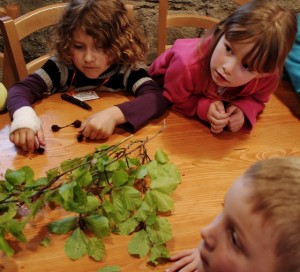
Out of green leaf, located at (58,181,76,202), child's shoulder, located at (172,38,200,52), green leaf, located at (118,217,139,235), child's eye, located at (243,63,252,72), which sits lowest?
green leaf, located at (118,217,139,235)

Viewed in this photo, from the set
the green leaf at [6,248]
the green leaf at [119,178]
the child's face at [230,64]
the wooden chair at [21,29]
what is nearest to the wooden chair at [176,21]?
the wooden chair at [21,29]

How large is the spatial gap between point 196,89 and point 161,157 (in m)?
0.35

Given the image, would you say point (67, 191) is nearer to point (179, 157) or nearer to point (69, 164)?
point (69, 164)

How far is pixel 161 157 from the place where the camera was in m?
0.98

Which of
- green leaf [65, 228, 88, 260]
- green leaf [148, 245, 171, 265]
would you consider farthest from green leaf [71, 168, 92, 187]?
green leaf [148, 245, 171, 265]

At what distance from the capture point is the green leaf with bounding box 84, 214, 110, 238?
2.59 feet

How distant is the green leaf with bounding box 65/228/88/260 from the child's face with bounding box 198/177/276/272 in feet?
0.93

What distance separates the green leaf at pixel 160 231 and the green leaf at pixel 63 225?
16 cm

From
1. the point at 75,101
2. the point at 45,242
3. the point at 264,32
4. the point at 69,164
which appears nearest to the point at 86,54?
the point at 75,101

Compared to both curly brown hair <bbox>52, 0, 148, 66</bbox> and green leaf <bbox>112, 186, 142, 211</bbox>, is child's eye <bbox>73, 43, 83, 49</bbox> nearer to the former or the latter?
curly brown hair <bbox>52, 0, 148, 66</bbox>

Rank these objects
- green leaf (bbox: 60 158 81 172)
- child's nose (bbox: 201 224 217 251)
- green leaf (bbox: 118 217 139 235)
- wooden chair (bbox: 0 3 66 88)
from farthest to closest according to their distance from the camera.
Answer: wooden chair (bbox: 0 3 66 88) < green leaf (bbox: 60 158 81 172) < green leaf (bbox: 118 217 139 235) < child's nose (bbox: 201 224 217 251)

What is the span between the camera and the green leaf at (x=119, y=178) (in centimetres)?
87

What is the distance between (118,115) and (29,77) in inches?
13.6

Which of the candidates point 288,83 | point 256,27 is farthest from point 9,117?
point 288,83
